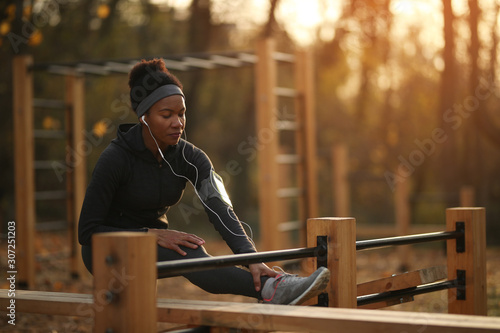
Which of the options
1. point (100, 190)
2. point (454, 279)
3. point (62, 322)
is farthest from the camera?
point (62, 322)

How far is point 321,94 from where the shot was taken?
734 inches

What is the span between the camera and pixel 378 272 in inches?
311

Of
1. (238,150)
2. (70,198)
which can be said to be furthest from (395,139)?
(70,198)

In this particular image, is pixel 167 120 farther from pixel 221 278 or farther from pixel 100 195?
pixel 221 278

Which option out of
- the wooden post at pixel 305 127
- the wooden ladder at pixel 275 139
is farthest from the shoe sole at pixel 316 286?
the wooden post at pixel 305 127

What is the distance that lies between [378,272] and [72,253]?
11.9 feet

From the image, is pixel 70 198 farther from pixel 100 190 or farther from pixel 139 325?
pixel 139 325

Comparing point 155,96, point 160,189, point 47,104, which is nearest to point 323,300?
point 160,189

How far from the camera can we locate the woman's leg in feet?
8.61

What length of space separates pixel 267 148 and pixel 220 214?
372cm

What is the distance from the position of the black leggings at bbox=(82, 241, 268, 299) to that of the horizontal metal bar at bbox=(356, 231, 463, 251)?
440 millimetres

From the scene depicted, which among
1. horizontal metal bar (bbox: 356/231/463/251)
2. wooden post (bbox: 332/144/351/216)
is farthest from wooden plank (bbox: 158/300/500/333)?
wooden post (bbox: 332/144/351/216)

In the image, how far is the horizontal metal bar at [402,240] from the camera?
2.69m

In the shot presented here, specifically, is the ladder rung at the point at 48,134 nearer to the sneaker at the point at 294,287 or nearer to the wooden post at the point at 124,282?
the sneaker at the point at 294,287
